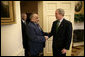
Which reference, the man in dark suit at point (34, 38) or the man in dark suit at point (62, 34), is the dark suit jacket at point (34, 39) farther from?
the man in dark suit at point (62, 34)

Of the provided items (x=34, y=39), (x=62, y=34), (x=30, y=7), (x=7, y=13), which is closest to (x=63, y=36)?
(x=62, y=34)

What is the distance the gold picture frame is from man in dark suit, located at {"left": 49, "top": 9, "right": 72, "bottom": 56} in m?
0.99

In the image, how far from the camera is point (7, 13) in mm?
1209

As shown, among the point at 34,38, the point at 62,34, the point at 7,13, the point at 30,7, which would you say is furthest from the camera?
the point at 30,7

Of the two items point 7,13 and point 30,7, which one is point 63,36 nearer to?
point 7,13

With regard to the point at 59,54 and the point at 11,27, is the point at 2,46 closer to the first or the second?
the point at 11,27

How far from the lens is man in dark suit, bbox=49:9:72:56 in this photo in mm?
1940

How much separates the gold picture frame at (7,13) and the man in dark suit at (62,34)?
3.24ft

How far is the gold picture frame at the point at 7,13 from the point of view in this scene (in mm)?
1117

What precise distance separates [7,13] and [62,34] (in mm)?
1172

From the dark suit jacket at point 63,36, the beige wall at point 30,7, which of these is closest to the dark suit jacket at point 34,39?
the dark suit jacket at point 63,36

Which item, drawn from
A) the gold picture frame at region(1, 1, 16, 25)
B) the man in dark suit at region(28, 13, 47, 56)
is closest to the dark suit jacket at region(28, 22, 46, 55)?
the man in dark suit at region(28, 13, 47, 56)

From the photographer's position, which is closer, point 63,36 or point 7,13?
point 7,13

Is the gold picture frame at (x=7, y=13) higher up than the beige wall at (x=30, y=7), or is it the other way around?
the beige wall at (x=30, y=7)
